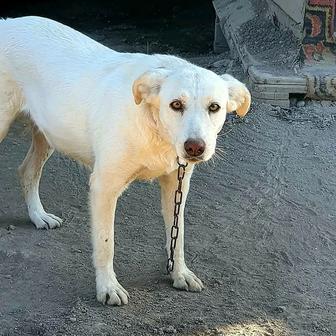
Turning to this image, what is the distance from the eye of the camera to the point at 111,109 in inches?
176

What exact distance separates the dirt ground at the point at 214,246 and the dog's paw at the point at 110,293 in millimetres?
54

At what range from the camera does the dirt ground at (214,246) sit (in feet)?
14.8

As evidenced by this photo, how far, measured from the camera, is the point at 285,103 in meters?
7.65

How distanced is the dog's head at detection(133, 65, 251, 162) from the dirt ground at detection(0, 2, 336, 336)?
1.06 meters

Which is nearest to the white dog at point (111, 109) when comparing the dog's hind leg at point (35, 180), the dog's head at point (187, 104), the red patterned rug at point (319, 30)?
the dog's head at point (187, 104)

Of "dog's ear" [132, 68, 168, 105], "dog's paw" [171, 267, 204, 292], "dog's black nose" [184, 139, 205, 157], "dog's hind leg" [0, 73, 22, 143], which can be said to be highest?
"dog's ear" [132, 68, 168, 105]

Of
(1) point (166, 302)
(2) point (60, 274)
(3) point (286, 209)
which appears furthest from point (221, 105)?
(3) point (286, 209)

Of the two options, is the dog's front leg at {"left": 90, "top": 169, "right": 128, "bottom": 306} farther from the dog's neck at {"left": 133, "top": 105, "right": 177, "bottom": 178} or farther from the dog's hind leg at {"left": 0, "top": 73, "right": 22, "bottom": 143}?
the dog's hind leg at {"left": 0, "top": 73, "right": 22, "bottom": 143}

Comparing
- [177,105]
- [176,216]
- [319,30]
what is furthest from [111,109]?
[319,30]

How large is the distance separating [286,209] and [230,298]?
4.48ft

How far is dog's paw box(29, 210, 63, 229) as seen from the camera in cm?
559

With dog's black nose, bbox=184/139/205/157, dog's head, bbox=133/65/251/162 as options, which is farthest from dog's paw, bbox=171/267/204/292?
dog's black nose, bbox=184/139/205/157

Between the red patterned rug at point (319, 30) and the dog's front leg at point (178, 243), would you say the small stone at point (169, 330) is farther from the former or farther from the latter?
the red patterned rug at point (319, 30)

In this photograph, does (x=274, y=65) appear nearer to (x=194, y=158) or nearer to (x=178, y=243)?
(x=178, y=243)
